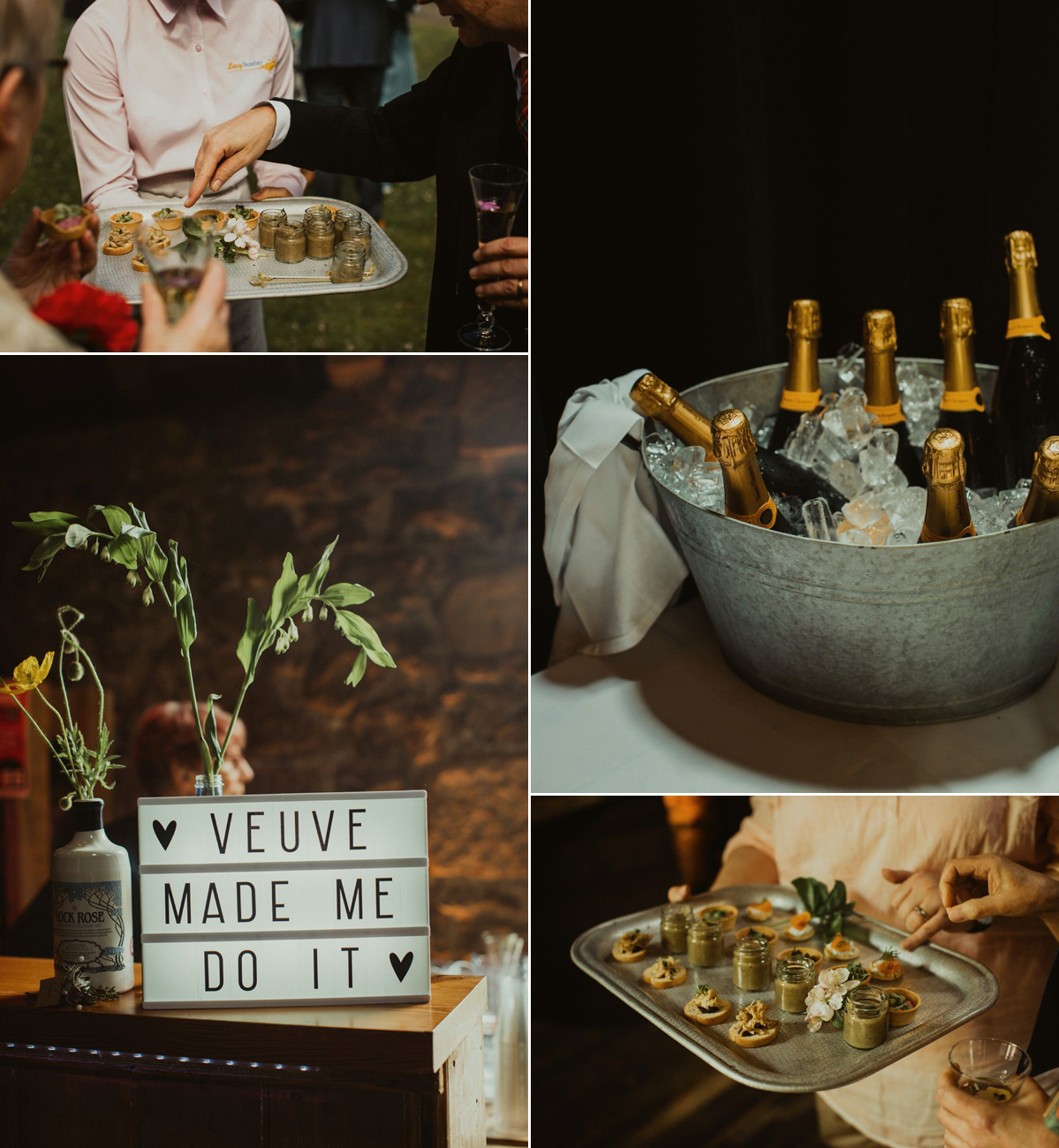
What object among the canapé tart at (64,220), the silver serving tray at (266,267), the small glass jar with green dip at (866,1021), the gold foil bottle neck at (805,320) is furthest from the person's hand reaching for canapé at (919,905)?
the canapé tart at (64,220)

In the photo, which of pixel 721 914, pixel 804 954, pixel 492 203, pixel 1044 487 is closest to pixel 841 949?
pixel 804 954

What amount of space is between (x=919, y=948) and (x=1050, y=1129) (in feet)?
0.64

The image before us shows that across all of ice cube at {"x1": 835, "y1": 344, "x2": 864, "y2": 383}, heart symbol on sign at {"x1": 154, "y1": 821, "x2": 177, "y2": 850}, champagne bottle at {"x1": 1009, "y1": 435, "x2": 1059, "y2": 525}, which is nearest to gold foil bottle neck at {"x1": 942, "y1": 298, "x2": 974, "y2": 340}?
ice cube at {"x1": 835, "y1": 344, "x2": 864, "y2": 383}

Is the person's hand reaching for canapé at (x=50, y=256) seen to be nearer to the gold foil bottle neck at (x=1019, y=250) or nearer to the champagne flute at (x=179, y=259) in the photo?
the champagne flute at (x=179, y=259)

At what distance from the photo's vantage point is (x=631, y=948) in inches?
43.2

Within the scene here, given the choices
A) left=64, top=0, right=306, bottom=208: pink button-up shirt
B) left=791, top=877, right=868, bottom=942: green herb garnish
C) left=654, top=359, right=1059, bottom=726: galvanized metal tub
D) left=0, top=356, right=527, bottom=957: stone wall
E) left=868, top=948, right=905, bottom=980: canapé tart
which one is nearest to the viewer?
left=654, top=359, right=1059, bottom=726: galvanized metal tub

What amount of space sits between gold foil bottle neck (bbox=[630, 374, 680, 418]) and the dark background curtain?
240 mm

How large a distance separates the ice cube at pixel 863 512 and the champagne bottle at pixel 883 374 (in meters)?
0.20

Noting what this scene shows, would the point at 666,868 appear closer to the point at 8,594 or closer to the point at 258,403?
the point at 258,403

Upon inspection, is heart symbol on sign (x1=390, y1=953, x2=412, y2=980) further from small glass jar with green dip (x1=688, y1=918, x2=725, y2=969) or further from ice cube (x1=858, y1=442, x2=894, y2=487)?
ice cube (x1=858, y1=442, x2=894, y2=487)

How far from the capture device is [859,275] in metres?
1.36

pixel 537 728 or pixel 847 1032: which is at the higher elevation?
pixel 537 728

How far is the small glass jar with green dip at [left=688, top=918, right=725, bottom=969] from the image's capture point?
3.58 ft

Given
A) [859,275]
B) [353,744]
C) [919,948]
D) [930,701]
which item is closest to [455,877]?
[353,744]
